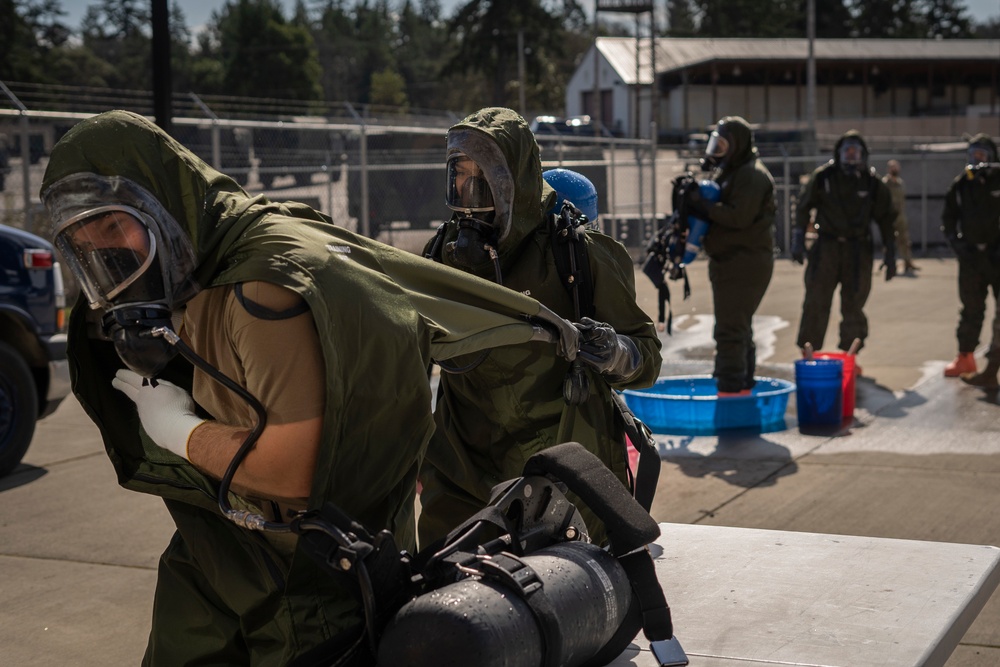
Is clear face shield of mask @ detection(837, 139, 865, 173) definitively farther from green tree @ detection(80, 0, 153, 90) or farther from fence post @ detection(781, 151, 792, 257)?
green tree @ detection(80, 0, 153, 90)

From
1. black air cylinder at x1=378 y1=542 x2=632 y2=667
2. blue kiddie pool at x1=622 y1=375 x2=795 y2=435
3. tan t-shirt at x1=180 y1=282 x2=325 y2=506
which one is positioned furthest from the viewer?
blue kiddie pool at x1=622 y1=375 x2=795 y2=435

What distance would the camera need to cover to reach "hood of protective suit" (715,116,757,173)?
827 centimetres

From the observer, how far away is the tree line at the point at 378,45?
55.8 meters

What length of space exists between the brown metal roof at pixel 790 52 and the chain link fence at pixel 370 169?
18.0 metres

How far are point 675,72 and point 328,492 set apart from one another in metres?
48.9

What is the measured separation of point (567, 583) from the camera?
79.2 inches

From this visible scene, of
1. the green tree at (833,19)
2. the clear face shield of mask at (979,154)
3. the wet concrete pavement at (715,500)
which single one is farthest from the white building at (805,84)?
the wet concrete pavement at (715,500)

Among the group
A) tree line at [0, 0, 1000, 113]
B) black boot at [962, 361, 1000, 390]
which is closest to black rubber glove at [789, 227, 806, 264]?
black boot at [962, 361, 1000, 390]

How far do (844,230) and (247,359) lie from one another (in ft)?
28.3

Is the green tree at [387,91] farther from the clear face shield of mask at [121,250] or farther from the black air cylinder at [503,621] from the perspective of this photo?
the black air cylinder at [503,621]

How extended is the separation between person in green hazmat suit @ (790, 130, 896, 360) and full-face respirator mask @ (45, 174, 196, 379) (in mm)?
8306

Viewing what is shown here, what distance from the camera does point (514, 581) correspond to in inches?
75.5

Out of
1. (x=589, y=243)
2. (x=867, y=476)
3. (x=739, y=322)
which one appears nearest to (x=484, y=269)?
(x=589, y=243)

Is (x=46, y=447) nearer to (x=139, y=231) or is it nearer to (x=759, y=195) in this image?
(x=759, y=195)
